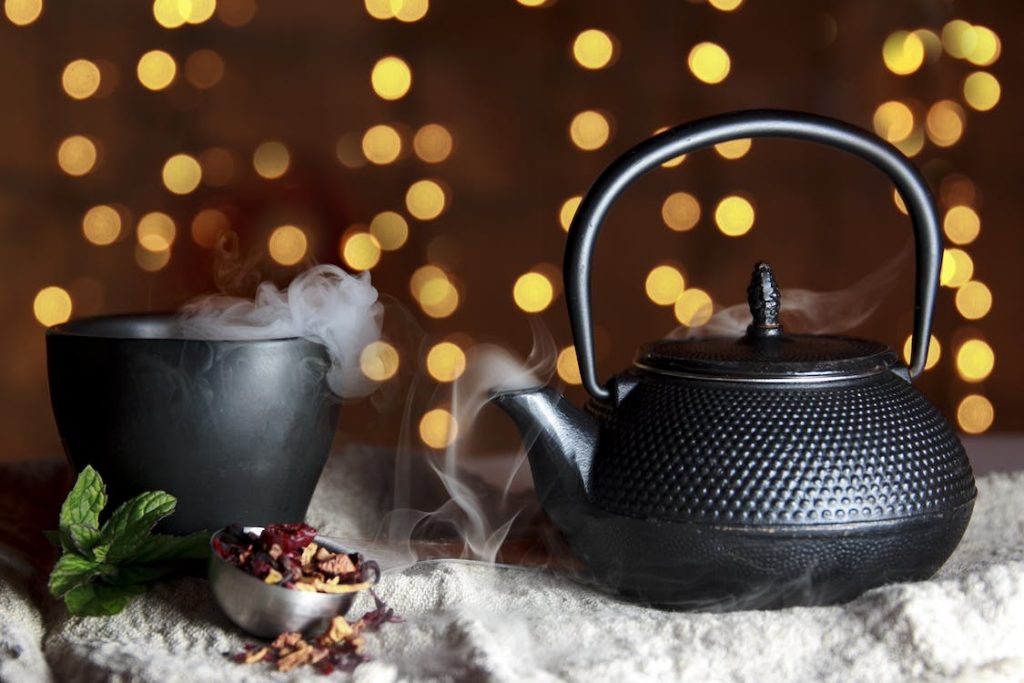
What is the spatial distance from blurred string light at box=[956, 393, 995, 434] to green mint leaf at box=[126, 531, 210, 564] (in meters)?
1.80

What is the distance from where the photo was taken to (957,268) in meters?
2.29

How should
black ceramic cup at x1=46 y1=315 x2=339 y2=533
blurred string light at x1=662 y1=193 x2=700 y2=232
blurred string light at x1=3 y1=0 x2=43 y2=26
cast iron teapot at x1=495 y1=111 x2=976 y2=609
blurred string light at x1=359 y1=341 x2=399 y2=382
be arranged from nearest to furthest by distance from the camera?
1. cast iron teapot at x1=495 y1=111 x2=976 y2=609
2. black ceramic cup at x1=46 y1=315 x2=339 y2=533
3. blurred string light at x1=359 y1=341 x2=399 y2=382
4. blurred string light at x1=3 y1=0 x2=43 y2=26
5. blurred string light at x1=662 y1=193 x2=700 y2=232

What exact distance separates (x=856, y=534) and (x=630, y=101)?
5.20 feet

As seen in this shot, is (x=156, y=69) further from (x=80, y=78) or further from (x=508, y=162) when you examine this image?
(x=508, y=162)

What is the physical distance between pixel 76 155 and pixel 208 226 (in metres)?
0.26

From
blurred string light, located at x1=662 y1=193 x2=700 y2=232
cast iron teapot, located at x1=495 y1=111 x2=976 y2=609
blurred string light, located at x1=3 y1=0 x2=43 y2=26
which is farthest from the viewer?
blurred string light, located at x1=662 y1=193 x2=700 y2=232

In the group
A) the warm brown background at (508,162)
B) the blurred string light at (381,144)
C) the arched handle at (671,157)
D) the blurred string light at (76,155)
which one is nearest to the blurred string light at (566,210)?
the warm brown background at (508,162)

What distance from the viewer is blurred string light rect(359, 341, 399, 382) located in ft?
3.46

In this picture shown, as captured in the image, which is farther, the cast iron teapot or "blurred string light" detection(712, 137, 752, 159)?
"blurred string light" detection(712, 137, 752, 159)

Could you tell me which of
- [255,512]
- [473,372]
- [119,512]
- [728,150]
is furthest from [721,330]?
[728,150]

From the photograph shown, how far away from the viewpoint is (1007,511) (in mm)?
1112

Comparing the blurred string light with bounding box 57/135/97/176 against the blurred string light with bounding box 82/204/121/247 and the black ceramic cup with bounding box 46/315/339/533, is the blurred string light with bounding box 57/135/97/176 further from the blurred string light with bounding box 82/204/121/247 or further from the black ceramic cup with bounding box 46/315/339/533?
the black ceramic cup with bounding box 46/315/339/533

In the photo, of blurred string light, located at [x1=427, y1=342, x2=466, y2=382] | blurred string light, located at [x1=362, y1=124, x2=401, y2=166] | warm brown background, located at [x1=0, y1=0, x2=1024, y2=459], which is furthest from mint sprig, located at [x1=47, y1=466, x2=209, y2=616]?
blurred string light, located at [x1=362, y1=124, x2=401, y2=166]

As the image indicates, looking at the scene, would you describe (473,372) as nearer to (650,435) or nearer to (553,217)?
(650,435)
